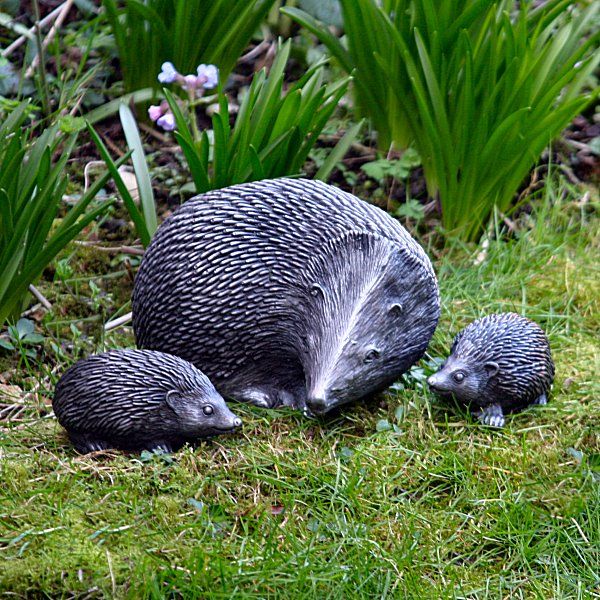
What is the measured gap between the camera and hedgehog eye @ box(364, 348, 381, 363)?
11.2ft

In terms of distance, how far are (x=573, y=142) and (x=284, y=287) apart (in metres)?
3.03

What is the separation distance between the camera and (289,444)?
3.50 meters

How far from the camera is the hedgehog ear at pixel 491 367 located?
3.61 m

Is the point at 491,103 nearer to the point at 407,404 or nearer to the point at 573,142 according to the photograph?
the point at 573,142

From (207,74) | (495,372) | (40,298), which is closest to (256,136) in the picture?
(207,74)

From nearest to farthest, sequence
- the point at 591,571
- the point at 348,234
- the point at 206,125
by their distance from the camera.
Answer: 1. the point at 591,571
2. the point at 348,234
3. the point at 206,125

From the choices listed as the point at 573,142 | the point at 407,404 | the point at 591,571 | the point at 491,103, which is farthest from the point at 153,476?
the point at 573,142

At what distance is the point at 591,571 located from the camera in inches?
118

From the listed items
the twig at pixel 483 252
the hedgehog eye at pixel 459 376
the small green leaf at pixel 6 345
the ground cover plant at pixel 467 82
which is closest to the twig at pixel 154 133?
the ground cover plant at pixel 467 82

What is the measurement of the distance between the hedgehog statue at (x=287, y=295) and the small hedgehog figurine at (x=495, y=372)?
163 mm

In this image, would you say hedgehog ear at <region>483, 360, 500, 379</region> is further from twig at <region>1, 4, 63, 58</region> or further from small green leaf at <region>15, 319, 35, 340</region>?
twig at <region>1, 4, 63, 58</region>

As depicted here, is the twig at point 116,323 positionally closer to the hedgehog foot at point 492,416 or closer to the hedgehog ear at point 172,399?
the hedgehog ear at point 172,399

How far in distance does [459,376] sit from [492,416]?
0.22m

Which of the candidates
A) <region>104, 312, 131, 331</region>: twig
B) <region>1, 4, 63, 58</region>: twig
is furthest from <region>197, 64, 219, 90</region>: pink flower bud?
<region>1, 4, 63, 58</region>: twig
